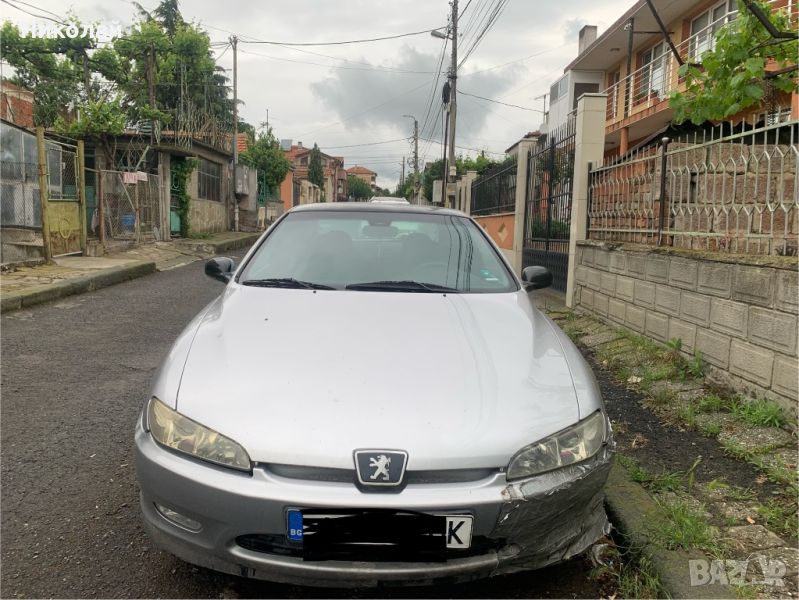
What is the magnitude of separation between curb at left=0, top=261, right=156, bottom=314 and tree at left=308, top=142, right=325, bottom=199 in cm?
6407

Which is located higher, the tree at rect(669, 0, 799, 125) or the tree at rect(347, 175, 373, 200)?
the tree at rect(347, 175, 373, 200)

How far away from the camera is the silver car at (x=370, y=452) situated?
1834 millimetres

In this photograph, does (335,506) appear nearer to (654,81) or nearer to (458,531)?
(458,531)

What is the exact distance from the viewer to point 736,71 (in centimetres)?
403

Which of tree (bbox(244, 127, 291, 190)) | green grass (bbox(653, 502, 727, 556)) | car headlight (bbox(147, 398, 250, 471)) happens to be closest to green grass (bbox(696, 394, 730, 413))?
green grass (bbox(653, 502, 727, 556))

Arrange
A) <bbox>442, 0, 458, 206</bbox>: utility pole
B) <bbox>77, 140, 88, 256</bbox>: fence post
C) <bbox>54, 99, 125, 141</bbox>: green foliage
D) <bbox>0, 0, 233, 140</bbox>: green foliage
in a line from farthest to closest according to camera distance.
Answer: <bbox>0, 0, 233, 140</bbox>: green foliage → <bbox>442, 0, 458, 206</bbox>: utility pole → <bbox>54, 99, 125, 141</bbox>: green foliage → <bbox>77, 140, 88, 256</bbox>: fence post

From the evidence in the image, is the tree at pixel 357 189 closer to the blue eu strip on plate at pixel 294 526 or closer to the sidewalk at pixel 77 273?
the sidewalk at pixel 77 273

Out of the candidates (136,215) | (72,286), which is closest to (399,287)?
(72,286)

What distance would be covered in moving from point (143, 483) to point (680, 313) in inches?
165

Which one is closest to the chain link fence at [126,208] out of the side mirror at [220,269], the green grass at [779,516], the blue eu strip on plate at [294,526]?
the side mirror at [220,269]

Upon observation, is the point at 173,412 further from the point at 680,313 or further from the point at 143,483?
the point at 680,313

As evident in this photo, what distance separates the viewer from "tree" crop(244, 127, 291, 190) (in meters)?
37.3

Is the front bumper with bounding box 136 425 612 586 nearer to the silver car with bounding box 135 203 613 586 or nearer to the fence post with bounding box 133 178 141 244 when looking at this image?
the silver car with bounding box 135 203 613 586

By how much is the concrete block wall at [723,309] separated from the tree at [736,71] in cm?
103
